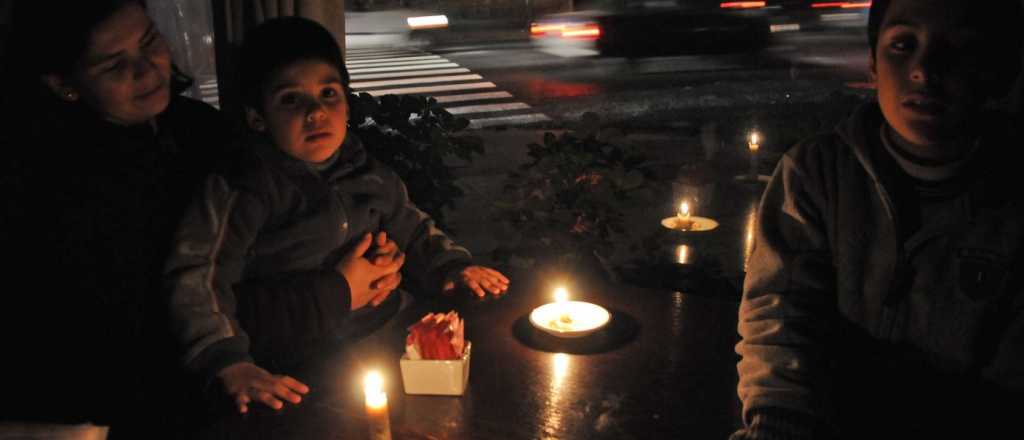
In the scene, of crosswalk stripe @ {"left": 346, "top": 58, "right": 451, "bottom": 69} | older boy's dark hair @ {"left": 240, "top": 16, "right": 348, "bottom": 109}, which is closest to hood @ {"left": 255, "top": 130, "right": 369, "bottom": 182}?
older boy's dark hair @ {"left": 240, "top": 16, "right": 348, "bottom": 109}

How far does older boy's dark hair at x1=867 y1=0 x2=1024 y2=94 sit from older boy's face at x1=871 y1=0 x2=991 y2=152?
0.02 metres

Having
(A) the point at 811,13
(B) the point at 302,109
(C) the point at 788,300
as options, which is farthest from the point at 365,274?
(A) the point at 811,13

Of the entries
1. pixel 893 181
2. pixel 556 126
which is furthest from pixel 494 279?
pixel 556 126

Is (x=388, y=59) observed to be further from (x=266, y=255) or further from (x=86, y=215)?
(x=86, y=215)

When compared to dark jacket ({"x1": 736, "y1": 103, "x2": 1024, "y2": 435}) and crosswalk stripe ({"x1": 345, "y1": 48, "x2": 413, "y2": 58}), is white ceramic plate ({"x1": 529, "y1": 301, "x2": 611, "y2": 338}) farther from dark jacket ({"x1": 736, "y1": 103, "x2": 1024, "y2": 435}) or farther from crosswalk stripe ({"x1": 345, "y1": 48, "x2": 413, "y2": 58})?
crosswalk stripe ({"x1": 345, "y1": 48, "x2": 413, "y2": 58})

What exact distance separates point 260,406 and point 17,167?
2.55ft

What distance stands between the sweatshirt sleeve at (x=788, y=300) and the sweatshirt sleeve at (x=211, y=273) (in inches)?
47.0

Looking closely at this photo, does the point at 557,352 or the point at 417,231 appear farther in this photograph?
the point at 417,231

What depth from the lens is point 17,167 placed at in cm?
177

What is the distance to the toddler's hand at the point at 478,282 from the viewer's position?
7.95ft

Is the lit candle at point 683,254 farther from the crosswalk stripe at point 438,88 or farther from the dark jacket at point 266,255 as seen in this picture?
the crosswalk stripe at point 438,88

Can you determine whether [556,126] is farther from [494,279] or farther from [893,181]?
[893,181]

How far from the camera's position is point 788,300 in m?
1.71

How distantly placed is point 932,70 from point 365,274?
152 cm
